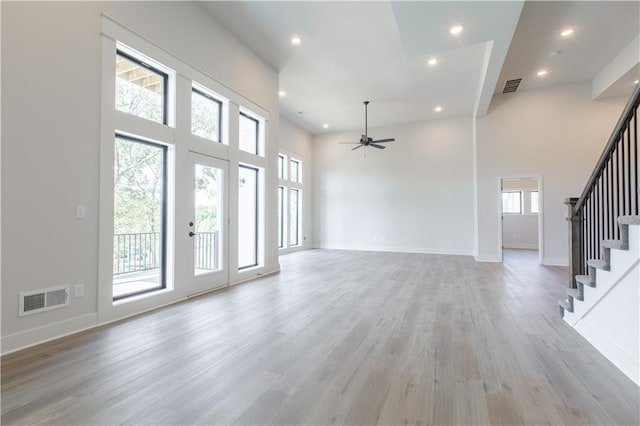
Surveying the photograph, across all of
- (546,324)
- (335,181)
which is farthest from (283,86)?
(546,324)

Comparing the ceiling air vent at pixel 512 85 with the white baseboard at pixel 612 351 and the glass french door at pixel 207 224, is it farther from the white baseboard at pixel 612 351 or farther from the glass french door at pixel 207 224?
the glass french door at pixel 207 224

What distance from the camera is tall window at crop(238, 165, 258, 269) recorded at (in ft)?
18.4

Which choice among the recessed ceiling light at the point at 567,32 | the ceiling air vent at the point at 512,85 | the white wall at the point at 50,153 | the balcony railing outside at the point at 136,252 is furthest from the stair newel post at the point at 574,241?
the white wall at the point at 50,153

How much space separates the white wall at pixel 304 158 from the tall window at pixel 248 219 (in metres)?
3.73

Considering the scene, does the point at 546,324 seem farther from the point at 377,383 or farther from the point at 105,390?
the point at 105,390

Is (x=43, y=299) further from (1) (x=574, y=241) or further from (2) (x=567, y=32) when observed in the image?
(2) (x=567, y=32)

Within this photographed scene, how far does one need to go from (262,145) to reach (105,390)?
4709 millimetres

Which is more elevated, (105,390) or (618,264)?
(618,264)

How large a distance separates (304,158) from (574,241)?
8.30 meters

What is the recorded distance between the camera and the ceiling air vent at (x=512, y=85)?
6.88 meters

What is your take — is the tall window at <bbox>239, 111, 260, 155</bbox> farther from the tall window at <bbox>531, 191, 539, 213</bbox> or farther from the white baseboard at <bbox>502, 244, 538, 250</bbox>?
the tall window at <bbox>531, 191, 539, 213</bbox>

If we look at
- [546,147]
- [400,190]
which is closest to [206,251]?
[400,190]

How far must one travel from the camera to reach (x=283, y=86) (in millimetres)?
7047

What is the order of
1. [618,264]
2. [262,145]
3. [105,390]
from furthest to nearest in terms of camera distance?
1. [262,145]
2. [618,264]
3. [105,390]
